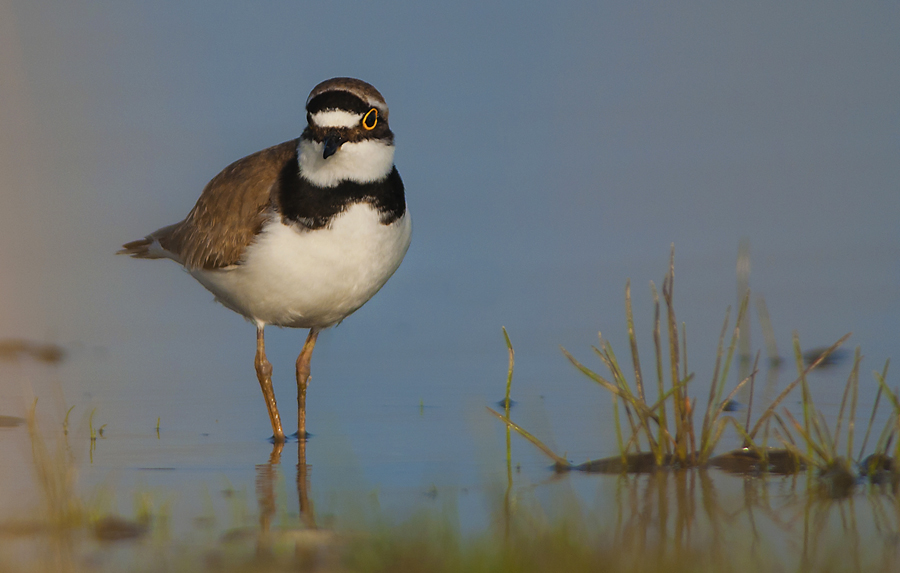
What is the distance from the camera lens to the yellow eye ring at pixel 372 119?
596 cm

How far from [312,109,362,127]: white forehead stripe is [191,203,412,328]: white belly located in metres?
0.47

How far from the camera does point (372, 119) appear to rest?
19.7 ft

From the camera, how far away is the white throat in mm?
5961

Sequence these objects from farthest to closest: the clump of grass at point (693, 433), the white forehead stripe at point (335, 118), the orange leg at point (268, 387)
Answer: the orange leg at point (268, 387) < the white forehead stripe at point (335, 118) < the clump of grass at point (693, 433)

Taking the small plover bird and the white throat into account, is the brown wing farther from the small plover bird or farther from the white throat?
the white throat

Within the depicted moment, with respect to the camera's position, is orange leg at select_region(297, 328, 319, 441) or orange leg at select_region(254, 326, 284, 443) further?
orange leg at select_region(297, 328, 319, 441)

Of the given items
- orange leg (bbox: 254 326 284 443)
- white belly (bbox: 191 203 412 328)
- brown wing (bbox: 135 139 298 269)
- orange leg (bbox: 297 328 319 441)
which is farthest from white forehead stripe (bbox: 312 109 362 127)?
orange leg (bbox: 297 328 319 441)

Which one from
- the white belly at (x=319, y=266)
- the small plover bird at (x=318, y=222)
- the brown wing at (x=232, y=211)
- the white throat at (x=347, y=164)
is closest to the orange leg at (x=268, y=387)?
the small plover bird at (x=318, y=222)

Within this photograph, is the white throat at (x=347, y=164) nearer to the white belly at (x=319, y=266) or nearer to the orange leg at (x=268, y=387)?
the white belly at (x=319, y=266)

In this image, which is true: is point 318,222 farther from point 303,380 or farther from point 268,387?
point 303,380

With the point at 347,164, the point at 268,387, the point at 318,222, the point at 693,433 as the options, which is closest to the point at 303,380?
the point at 268,387

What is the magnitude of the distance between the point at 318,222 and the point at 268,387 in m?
1.31

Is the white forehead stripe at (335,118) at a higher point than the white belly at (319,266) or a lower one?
higher

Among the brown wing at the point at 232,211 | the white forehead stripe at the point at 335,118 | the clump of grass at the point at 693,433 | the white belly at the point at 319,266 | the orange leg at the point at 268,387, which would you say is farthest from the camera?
the orange leg at the point at 268,387
